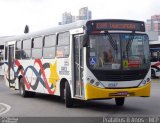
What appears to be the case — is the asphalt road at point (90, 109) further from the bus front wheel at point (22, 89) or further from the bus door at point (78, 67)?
the bus front wheel at point (22, 89)

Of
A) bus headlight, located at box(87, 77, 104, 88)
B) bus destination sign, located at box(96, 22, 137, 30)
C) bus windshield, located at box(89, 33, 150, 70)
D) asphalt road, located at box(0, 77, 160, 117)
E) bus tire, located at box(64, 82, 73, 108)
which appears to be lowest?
asphalt road, located at box(0, 77, 160, 117)

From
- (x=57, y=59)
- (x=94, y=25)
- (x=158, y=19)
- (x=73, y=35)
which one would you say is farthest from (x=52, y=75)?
(x=158, y=19)

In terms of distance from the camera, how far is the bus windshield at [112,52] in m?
14.0

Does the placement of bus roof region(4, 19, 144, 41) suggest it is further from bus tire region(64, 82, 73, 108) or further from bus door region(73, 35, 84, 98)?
bus tire region(64, 82, 73, 108)

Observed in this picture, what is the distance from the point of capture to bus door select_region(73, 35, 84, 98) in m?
14.5

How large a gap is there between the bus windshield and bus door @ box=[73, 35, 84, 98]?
0.58m

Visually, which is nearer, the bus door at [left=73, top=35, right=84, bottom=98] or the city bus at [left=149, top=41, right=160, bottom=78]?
the bus door at [left=73, top=35, right=84, bottom=98]

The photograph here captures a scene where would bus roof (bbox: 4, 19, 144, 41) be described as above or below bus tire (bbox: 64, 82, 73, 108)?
above

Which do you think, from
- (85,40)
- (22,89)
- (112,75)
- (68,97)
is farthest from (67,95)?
(22,89)

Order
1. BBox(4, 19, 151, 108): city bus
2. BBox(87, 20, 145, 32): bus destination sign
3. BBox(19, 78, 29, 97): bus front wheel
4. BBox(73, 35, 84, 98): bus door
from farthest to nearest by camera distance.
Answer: BBox(19, 78, 29, 97): bus front wheel, BBox(73, 35, 84, 98): bus door, BBox(87, 20, 145, 32): bus destination sign, BBox(4, 19, 151, 108): city bus

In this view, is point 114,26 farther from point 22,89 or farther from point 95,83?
point 22,89

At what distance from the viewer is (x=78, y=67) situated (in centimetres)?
1479

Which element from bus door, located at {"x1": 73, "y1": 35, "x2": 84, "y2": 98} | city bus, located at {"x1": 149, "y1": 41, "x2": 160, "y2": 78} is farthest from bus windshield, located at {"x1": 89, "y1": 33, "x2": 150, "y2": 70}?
city bus, located at {"x1": 149, "y1": 41, "x2": 160, "y2": 78}

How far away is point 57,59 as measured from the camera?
16.7m
